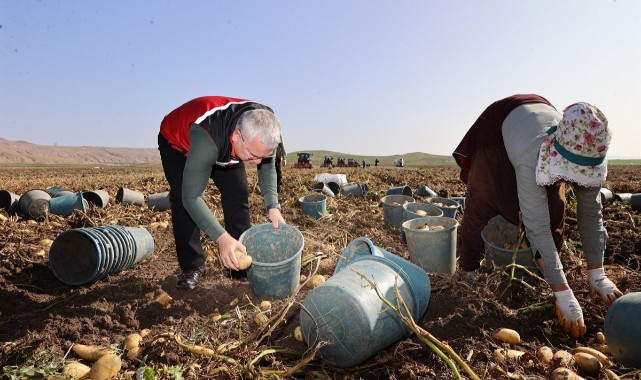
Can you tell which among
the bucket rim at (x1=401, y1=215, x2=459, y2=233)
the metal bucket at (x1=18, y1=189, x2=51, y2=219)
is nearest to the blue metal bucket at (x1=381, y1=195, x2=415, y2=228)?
the bucket rim at (x1=401, y1=215, x2=459, y2=233)

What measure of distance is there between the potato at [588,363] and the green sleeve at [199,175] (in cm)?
196

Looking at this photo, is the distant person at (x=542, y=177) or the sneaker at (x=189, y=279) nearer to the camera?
the distant person at (x=542, y=177)

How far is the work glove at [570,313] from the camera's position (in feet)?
6.35

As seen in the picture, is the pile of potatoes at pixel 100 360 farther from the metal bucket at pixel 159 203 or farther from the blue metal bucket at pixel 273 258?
the metal bucket at pixel 159 203

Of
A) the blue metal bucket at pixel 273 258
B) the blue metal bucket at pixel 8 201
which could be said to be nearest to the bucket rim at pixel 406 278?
the blue metal bucket at pixel 273 258

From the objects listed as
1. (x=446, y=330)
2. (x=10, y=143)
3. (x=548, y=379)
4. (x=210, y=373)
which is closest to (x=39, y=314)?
(x=210, y=373)

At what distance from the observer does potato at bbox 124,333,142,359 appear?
1.88 meters

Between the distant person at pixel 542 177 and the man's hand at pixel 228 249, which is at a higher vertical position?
the distant person at pixel 542 177

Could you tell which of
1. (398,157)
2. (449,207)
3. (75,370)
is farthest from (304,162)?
(398,157)

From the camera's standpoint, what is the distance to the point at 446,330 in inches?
81.3

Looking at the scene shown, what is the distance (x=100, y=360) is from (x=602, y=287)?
2825 mm

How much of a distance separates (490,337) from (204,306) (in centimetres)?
182

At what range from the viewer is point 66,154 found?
298 ft

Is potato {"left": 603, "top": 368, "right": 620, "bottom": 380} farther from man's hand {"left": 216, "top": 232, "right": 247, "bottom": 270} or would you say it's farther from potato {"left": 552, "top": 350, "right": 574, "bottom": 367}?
A: man's hand {"left": 216, "top": 232, "right": 247, "bottom": 270}
